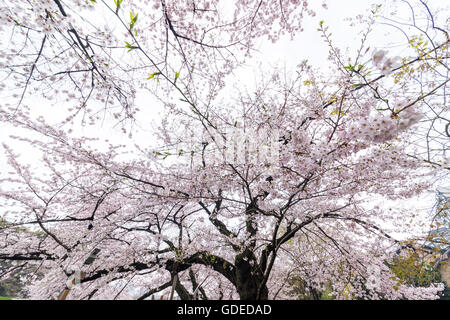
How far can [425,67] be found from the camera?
9.18 ft

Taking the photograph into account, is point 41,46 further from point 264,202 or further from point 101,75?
point 264,202

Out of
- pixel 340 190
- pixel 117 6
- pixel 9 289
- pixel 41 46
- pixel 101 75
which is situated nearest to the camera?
pixel 117 6

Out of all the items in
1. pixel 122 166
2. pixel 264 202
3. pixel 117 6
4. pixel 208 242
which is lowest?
pixel 208 242

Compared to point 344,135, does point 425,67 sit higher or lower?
higher

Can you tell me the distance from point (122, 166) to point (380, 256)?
7979 mm

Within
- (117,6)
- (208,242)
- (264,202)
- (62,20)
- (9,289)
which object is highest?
(62,20)

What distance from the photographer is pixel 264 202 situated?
435 cm

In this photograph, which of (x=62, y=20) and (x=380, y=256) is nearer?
(x=62, y=20)

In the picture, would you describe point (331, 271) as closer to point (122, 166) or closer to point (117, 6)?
point (122, 166)

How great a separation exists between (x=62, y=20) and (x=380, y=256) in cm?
879

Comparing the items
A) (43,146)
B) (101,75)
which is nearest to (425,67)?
(101,75)

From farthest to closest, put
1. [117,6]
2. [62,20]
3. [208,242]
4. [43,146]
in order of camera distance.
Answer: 1. [208,242]
2. [43,146]
3. [62,20]
4. [117,6]

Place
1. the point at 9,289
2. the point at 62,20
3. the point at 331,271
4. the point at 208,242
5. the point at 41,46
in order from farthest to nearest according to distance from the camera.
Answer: the point at 9,289 < the point at 331,271 < the point at 208,242 < the point at 41,46 < the point at 62,20

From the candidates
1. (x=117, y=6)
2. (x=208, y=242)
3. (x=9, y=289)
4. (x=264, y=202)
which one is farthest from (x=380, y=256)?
(x=9, y=289)
